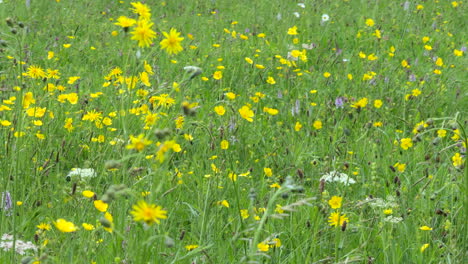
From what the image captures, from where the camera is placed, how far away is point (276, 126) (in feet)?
10.3

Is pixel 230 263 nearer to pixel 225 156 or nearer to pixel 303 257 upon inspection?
pixel 303 257

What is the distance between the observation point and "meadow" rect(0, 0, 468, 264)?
5.49ft

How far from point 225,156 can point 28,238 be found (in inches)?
36.3

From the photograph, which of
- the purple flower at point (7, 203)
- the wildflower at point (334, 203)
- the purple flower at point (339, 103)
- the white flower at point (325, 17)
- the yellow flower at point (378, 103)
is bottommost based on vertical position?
the purple flower at point (7, 203)

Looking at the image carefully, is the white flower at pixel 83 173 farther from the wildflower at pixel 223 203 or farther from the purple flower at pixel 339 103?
the purple flower at pixel 339 103

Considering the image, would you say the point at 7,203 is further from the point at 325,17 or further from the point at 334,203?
the point at 325,17

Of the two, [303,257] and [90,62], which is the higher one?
[303,257]

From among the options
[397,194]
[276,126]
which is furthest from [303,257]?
[276,126]

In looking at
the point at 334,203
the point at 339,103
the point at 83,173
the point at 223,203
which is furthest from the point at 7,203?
the point at 339,103

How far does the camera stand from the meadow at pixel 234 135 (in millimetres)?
1673

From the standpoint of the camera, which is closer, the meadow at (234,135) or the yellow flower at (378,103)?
the meadow at (234,135)

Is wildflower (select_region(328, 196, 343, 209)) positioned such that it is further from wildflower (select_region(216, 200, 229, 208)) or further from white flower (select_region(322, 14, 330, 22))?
white flower (select_region(322, 14, 330, 22))

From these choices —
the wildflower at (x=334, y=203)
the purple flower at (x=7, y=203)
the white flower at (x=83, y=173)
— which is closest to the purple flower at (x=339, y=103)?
the wildflower at (x=334, y=203)

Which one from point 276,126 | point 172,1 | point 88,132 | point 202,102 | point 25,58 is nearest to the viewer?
point 88,132
